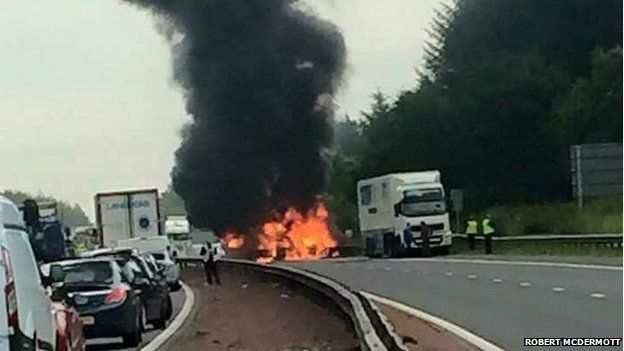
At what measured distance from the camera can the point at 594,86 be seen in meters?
74.0

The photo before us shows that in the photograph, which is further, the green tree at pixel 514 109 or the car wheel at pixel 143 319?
the green tree at pixel 514 109

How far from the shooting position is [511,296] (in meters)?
26.8

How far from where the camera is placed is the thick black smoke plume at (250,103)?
232 ft

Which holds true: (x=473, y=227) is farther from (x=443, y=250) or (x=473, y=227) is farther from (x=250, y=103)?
(x=250, y=103)

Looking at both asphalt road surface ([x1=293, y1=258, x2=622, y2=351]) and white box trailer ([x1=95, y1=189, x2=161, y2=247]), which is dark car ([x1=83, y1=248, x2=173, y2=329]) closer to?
asphalt road surface ([x1=293, y1=258, x2=622, y2=351])

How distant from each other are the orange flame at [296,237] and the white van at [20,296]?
57743 millimetres

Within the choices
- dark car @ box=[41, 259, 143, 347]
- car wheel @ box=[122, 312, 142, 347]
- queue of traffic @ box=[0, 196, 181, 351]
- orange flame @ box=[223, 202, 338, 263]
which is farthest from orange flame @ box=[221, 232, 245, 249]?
car wheel @ box=[122, 312, 142, 347]

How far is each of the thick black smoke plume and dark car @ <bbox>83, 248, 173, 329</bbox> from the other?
41260mm

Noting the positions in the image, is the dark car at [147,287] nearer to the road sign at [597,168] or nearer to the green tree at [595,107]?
the road sign at [597,168]

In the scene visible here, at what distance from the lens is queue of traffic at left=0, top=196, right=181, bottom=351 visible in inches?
426

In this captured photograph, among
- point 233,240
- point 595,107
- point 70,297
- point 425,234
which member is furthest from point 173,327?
point 595,107

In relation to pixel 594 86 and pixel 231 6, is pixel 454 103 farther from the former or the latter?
pixel 231 6

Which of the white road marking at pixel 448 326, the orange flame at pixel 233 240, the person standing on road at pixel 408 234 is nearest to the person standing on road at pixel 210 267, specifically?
the person standing on road at pixel 408 234

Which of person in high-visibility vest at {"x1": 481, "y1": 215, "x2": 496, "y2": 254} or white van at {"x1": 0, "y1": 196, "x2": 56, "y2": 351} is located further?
person in high-visibility vest at {"x1": 481, "y1": 215, "x2": 496, "y2": 254}
